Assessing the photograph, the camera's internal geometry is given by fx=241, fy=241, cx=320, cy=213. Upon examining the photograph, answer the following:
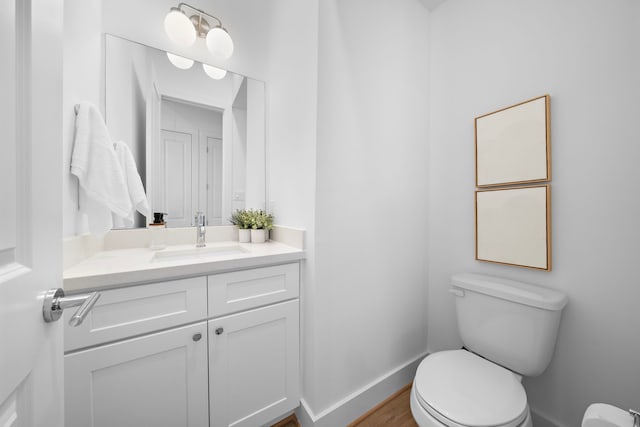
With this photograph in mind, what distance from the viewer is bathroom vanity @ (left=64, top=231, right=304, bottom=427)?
2.58 feet

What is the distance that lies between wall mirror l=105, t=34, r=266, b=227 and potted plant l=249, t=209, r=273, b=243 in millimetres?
190

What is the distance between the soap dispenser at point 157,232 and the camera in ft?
4.12

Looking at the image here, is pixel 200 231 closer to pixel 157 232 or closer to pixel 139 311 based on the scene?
pixel 157 232

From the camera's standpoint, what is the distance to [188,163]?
1.48 metres

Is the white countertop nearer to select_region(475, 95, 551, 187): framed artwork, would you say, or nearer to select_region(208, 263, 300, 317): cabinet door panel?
select_region(208, 263, 300, 317): cabinet door panel

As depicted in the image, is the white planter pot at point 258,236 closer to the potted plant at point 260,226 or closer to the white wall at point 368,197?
the potted plant at point 260,226

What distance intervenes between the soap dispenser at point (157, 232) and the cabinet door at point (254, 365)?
0.57 m

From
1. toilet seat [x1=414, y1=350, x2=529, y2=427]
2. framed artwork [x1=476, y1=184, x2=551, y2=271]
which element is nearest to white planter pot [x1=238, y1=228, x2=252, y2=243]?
toilet seat [x1=414, y1=350, x2=529, y2=427]

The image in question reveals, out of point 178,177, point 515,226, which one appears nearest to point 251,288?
point 178,177

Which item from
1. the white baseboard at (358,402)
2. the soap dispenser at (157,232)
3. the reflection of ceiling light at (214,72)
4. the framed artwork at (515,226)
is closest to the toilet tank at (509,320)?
the framed artwork at (515,226)

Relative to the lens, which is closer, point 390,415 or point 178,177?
point 390,415

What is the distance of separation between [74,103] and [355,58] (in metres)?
1.25

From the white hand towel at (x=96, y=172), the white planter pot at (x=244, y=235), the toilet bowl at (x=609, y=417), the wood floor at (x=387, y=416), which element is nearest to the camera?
the toilet bowl at (x=609, y=417)

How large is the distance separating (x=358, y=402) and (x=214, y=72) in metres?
2.11
